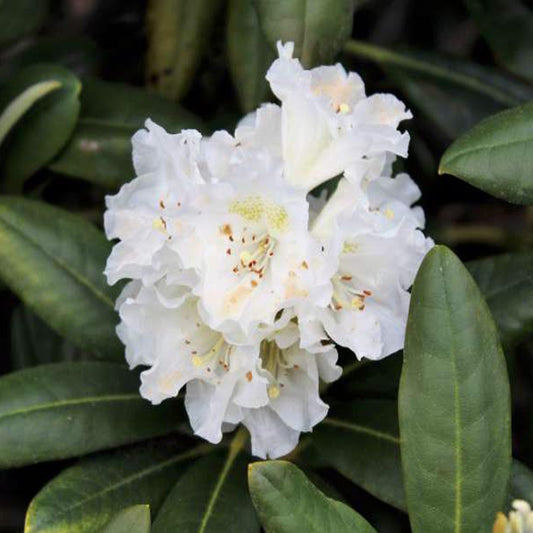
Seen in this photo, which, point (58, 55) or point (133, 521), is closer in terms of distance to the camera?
point (133, 521)

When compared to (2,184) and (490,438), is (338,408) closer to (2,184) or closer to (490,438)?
(490,438)

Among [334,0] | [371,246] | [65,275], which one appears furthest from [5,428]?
[334,0]

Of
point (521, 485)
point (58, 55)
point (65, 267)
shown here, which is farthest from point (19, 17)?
point (521, 485)

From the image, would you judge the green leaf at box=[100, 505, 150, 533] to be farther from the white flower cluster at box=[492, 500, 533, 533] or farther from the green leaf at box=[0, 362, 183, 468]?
the white flower cluster at box=[492, 500, 533, 533]

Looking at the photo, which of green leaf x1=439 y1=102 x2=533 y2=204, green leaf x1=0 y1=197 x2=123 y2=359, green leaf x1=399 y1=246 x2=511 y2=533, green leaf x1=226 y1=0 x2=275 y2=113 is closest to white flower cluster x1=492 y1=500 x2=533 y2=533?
green leaf x1=399 y1=246 x2=511 y2=533

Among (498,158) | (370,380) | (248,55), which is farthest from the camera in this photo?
(248,55)

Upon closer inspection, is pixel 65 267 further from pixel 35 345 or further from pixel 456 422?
pixel 456 422

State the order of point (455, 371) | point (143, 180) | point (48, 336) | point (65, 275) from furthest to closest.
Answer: point (48, 336), point (65, 275), point (143, 180), point (455, 371)
